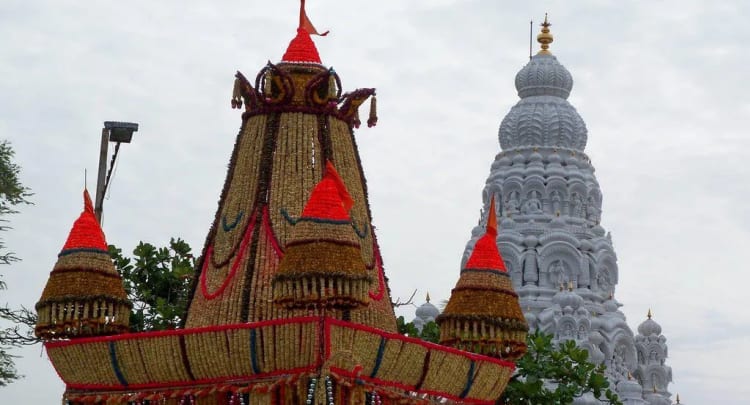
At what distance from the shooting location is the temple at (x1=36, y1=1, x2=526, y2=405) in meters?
11.8

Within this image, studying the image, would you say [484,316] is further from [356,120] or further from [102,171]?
[102,171]

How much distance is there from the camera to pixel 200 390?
12.2m

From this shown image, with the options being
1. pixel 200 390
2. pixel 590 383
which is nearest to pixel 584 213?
pixel 590 383

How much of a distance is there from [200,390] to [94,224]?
1887 millimetres

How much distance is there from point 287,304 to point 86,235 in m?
2.36

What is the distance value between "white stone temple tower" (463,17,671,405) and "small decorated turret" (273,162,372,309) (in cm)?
4403

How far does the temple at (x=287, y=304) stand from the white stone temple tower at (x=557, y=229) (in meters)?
42.3

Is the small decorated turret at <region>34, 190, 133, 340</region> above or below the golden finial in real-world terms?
below

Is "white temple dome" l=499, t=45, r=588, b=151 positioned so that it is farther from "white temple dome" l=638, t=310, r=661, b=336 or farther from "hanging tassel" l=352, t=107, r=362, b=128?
"hanging tassel" l=352, t=107, r=362, b=128

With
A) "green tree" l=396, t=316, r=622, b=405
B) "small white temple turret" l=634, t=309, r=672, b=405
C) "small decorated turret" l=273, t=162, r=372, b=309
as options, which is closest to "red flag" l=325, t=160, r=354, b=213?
"small decorated turret" l=273, t=162, r=372, b=309

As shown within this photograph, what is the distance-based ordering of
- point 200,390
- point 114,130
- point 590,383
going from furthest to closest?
point 590,383 → point 114,130 → point 200,390

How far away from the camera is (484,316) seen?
1325 centimetres

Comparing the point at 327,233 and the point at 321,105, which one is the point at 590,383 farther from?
the point at 327,233

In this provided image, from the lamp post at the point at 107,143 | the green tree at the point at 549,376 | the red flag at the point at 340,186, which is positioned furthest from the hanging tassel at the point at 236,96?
the green tree at the point at 549,376
